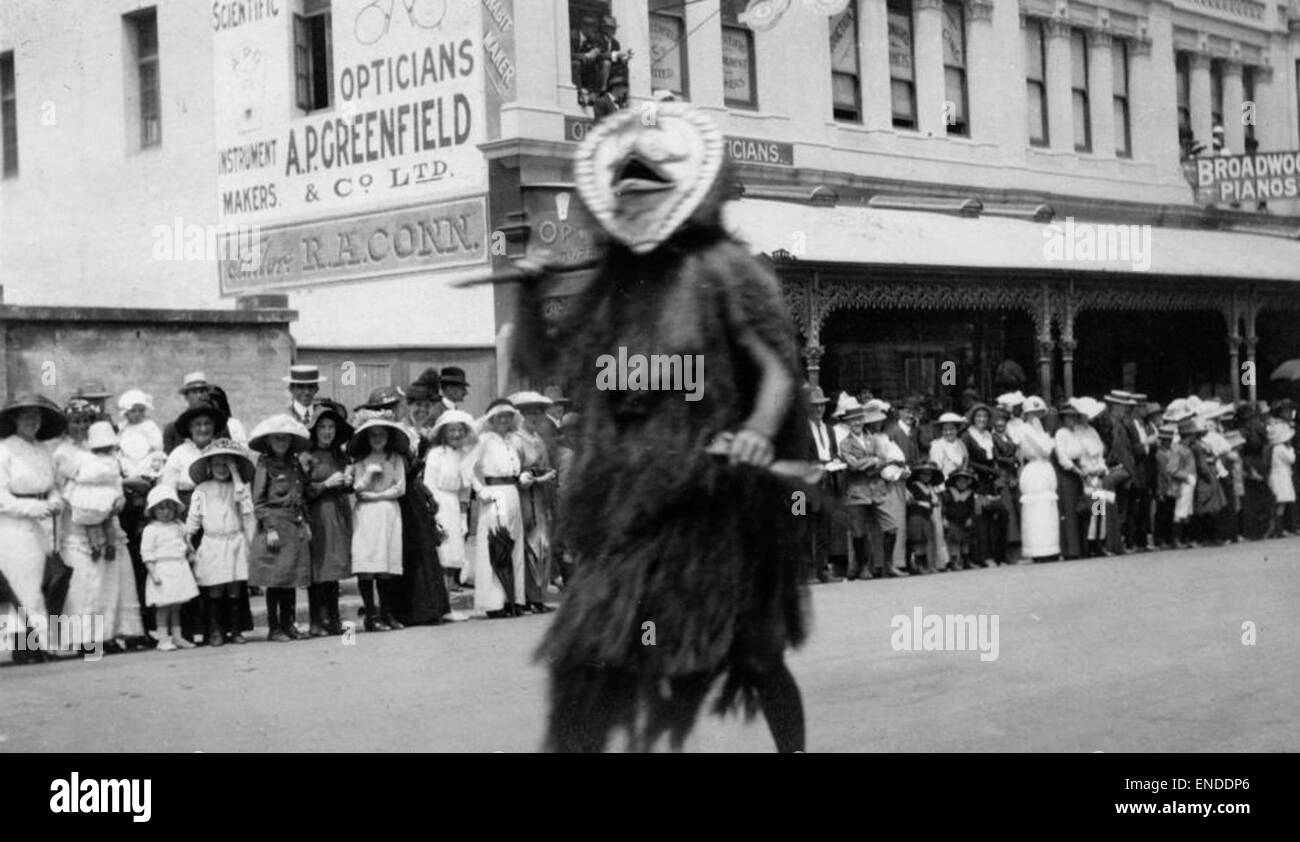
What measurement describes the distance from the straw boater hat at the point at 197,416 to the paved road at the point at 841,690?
1608 millimetres

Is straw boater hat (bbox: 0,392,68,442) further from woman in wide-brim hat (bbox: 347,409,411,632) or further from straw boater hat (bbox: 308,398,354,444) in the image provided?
woman in wide-brim hat (bbox: 347,409,411,632)

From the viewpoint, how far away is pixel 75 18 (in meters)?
22.7

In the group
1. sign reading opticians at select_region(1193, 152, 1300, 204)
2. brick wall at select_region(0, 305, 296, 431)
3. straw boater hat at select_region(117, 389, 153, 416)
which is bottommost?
straw boater hat at select_region(117, 389, 153, 416)

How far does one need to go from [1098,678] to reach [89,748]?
488cm

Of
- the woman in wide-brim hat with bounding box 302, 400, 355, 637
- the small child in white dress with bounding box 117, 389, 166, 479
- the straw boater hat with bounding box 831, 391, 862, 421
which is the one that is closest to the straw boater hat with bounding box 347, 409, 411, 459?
the woman in wide-brim hat with bounding box 302, 400, 355, 637

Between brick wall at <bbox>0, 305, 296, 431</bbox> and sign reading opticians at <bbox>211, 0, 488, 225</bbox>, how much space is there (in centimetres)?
412

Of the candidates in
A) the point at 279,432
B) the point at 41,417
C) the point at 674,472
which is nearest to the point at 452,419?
the point at 279,432

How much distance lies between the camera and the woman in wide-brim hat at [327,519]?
38.9 feet

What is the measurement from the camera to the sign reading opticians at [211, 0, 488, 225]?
19.8 metres

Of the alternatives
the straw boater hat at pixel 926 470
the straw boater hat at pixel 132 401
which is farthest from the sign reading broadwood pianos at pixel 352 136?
the straw boater hat at pixel 132 401

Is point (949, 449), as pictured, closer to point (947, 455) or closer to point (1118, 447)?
point (947, 455)

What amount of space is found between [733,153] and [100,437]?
866cm

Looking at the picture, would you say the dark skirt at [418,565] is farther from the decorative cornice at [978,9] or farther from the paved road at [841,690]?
the decorative cornice at [978,9]
